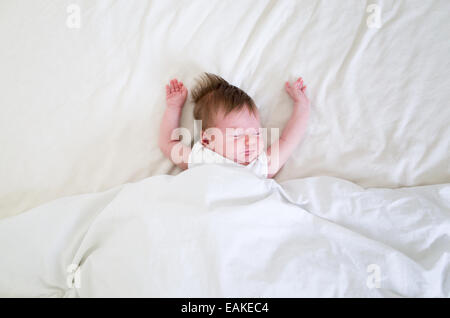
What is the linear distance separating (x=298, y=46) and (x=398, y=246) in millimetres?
704

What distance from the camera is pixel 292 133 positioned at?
0.97 metres

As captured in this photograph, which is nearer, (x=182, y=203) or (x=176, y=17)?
(x=182, y=203)

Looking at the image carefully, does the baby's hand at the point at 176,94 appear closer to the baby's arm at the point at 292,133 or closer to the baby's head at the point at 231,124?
the baby's head at the point at 231,124

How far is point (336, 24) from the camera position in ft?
3.31

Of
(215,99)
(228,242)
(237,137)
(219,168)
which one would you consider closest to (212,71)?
(215,99)

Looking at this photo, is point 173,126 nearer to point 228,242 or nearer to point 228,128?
point 228,128

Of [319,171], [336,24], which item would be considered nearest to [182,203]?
[319,171]

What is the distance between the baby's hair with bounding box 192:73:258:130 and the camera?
94cm

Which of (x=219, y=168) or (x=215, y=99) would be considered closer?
(x=219, y=168)

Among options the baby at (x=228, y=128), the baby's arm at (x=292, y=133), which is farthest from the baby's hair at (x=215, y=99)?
the baby's arm at (x=292, y=133)

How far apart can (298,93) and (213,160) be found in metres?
0.36

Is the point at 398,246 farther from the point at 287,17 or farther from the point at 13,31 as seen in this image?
the point at 13,31

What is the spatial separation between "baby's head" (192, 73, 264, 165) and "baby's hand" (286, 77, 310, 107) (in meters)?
0.14

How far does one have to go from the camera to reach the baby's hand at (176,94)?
0.99m
